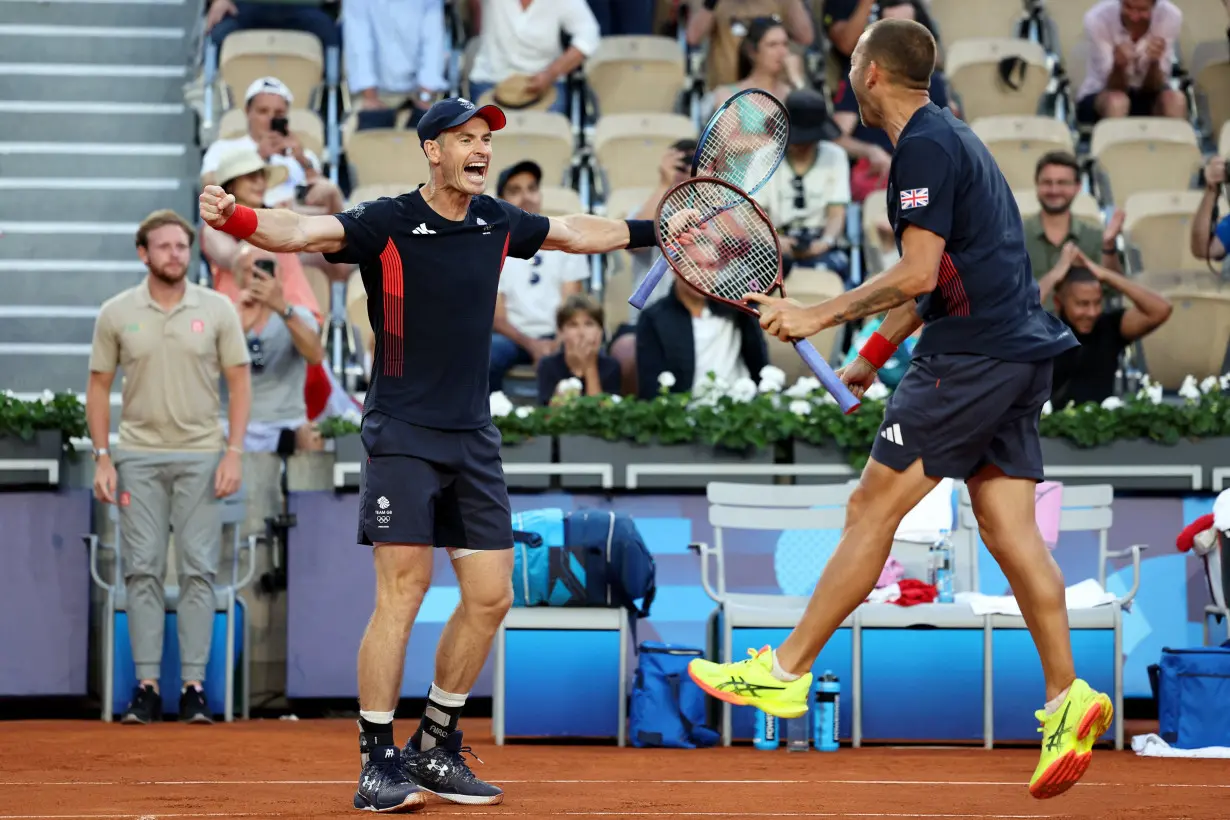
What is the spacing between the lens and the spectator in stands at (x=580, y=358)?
959 centimetres

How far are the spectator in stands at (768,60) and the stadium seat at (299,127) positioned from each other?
2.73 metres

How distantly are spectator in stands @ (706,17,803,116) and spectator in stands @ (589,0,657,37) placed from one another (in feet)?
4.63

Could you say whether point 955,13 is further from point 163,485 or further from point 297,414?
point 163,485

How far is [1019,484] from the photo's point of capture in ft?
16.9

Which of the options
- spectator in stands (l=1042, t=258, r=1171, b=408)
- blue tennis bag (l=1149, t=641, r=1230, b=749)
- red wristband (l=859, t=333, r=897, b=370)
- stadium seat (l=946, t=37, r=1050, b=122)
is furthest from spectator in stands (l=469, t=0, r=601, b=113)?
red wristband (l=859, t=333, r=897, b=370)

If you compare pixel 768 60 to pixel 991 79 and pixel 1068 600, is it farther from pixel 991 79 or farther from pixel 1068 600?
pixel 1068 600

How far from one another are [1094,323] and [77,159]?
718 cm

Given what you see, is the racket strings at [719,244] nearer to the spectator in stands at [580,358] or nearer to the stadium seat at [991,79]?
the spectator in stands at [580,358]

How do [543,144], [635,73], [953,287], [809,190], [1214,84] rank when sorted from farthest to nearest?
[1214,84]
[635,73]
[543,144]
[809,190]
[953,287]

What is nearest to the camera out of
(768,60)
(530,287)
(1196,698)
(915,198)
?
(915,198)

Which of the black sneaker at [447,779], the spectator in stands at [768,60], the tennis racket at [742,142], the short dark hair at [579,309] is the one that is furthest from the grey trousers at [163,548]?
the spectator in stands at [768,60]

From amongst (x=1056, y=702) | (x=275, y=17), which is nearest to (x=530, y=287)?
(x=275, y=17)

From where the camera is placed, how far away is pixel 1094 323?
396 inches

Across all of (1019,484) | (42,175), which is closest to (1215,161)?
(1019,484)
